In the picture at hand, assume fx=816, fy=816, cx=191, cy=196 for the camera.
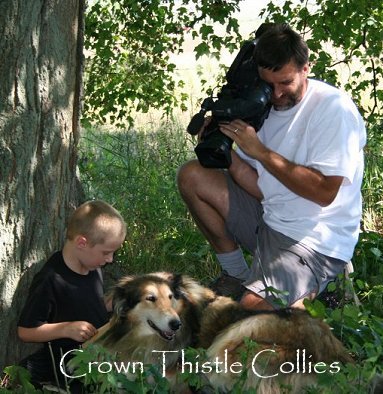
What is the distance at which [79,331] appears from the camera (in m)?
3.82

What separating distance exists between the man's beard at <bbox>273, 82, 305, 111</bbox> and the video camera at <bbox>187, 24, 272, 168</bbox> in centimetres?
8

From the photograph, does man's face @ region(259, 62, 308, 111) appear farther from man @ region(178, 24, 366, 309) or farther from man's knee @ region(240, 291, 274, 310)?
man's knee @ region(240, 291, 274, 310)

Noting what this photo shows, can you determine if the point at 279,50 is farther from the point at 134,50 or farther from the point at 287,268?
the point at 134,50

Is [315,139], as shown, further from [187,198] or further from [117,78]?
[117,78]

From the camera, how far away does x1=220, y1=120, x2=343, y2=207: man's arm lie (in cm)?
436

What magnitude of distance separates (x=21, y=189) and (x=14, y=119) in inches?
14.2

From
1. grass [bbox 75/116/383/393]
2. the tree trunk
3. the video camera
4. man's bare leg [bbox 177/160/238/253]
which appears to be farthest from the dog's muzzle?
grass [bbox 75/116/383/393]

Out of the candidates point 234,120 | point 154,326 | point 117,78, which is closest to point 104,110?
point 117,78

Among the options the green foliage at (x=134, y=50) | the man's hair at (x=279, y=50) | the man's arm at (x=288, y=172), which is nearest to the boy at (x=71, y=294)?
the man's arm at (x=288, y=172)

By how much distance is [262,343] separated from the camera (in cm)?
363

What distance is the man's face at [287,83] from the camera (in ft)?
14.7

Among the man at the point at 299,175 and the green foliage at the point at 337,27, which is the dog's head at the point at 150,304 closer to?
the man at the point at 299,175

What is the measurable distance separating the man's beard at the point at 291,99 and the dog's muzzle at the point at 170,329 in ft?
5.00

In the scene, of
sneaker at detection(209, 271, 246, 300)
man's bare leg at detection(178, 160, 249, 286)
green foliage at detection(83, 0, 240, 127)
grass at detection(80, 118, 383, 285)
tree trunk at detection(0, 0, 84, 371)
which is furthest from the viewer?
green foliage at detection(83, 0, 240, 127)
